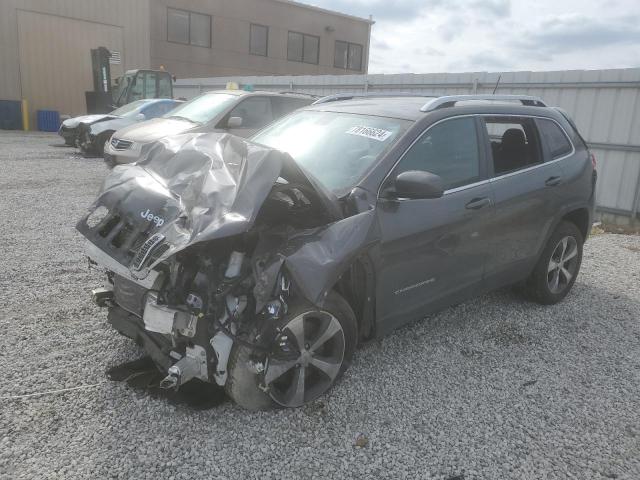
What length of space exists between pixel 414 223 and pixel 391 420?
119 cm

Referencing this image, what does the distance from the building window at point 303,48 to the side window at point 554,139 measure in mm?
30089

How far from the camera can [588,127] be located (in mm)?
9180

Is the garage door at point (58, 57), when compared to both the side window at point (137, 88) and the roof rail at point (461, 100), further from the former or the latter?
the roof rail at point (461, 100)

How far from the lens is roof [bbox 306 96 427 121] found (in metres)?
3.58

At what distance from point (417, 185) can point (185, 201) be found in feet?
4.36

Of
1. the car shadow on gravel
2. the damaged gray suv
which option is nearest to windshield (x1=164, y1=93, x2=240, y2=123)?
the damaged gray suv

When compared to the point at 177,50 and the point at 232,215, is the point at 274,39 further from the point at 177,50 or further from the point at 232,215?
the point at 232,215

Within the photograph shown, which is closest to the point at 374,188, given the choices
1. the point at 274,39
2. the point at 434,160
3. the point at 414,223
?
the point at 414,223

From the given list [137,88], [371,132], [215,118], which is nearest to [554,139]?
[371,132]

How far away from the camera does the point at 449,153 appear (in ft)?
11.9

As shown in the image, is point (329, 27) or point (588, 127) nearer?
point (588, 127)

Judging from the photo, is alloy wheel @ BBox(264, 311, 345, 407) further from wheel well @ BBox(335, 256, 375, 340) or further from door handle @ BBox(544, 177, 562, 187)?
door handle @ BBox(544, 177, 562, 187)

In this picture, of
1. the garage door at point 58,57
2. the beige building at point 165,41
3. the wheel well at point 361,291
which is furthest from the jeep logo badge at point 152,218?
the beige building at point 165,41

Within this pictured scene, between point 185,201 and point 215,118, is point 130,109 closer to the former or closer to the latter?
point 215,118
